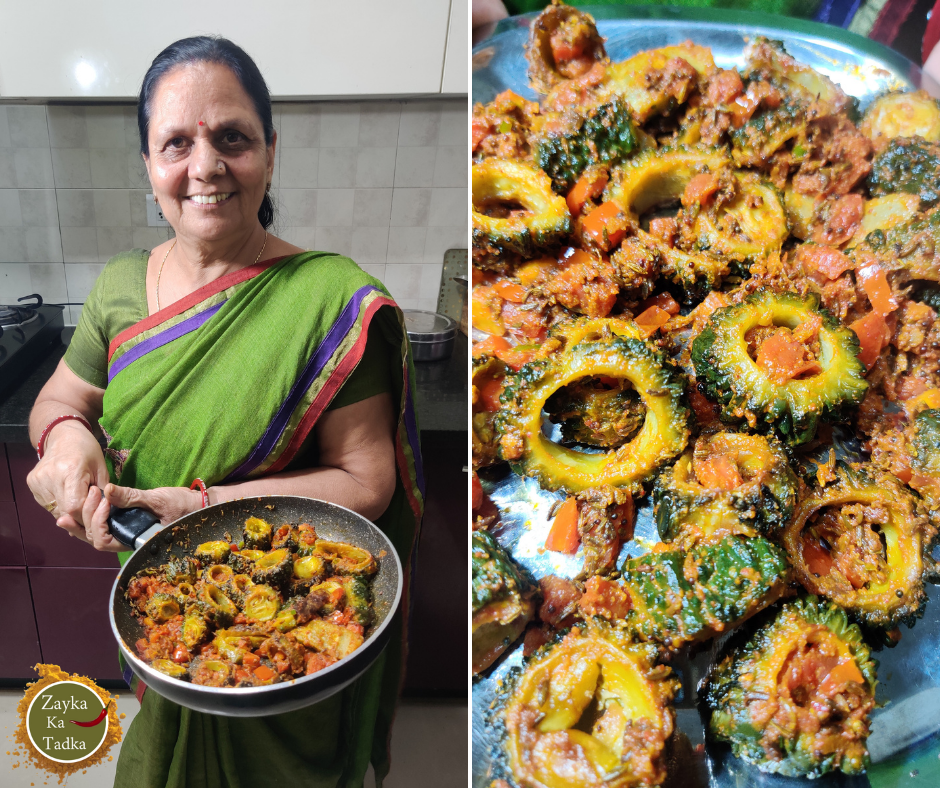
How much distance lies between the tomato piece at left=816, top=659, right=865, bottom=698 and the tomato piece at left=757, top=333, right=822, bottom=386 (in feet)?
1.41

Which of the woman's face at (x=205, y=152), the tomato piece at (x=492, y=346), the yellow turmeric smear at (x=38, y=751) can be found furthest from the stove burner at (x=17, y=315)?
the tomato piece at (x=492, y=346)

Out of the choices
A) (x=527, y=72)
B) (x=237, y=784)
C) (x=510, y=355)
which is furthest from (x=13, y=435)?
(x=527, y=72)

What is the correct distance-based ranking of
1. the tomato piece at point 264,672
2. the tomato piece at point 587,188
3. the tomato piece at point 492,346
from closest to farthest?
the tomato piece at point 264,672, the tomato piece at point 492,346, the tomato piece at point 587,188

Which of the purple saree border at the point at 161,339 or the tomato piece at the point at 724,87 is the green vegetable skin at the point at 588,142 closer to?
the tomato piece at the point at 724,87

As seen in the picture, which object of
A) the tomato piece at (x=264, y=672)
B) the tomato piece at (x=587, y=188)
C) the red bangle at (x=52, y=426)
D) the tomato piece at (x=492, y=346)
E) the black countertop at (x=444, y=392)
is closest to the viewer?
the tomato piece at (x=264, y=672)

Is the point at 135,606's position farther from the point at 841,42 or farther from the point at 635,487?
the point at 841,42

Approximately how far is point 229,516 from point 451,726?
0.46 meters

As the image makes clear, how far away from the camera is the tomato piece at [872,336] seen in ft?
4.04

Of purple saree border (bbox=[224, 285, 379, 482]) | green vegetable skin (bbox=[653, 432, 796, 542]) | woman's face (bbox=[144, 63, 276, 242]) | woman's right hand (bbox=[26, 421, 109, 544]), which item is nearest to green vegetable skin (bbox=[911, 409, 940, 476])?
green vegetable skin (bbox=[653, 432, 796, 542])

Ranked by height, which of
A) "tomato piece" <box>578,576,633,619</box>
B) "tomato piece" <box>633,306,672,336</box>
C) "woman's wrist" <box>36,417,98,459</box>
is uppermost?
"tomato piece" <box>633,306,672,336</box>

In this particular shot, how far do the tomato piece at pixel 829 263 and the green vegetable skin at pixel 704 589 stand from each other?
541mm

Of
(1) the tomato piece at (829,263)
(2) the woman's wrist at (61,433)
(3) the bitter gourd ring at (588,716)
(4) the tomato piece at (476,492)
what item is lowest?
(3) the bitter gourd ring at (588,716)

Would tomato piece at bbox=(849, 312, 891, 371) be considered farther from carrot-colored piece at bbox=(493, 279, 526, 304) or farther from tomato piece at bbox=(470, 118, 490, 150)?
tomato piece at bbox=(470, 118, 490, 150)

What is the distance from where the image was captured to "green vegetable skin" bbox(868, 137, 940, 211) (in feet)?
4.17
